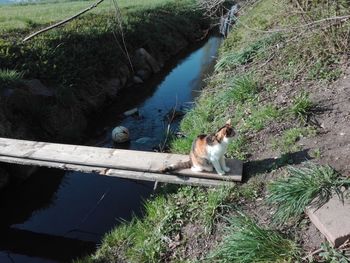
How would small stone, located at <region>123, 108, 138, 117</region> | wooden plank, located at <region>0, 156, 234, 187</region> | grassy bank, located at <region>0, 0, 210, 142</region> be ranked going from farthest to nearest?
small stone, located at <region>123, 108, 138, 117</region>, grassy bank, located at <region>0, 0, 210, 142</region>, wooden plank, located at <region>0, 156, 234, 187</region>

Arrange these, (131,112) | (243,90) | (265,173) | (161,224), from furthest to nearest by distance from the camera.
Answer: (131,112), (243,90), (265,173), (161,224)

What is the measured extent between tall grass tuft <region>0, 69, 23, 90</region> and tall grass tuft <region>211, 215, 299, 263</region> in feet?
26.6

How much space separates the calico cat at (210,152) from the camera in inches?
236

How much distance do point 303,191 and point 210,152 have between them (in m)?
1.45

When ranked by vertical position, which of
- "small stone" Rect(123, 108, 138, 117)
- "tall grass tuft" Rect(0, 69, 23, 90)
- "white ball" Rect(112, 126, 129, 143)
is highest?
"tall grass tuft" Rect(0, 69, 23, 90)

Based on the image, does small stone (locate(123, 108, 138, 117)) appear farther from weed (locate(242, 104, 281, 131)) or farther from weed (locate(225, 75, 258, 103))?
weed (locate(242, 104, 281, 131))

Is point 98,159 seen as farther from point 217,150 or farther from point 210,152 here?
point 217,150

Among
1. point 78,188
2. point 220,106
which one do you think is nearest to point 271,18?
point 220,106

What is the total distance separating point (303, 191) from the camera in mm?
5301

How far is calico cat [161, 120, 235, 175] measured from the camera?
600 cm

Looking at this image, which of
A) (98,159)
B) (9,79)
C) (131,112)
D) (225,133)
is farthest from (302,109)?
(9,79)

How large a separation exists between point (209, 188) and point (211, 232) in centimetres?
90

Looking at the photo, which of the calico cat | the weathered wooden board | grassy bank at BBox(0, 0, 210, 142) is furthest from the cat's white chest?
grassy bank at BBox(0, 0, 210, 142)

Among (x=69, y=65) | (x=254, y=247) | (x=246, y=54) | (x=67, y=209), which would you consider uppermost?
(x=254, y=247)
